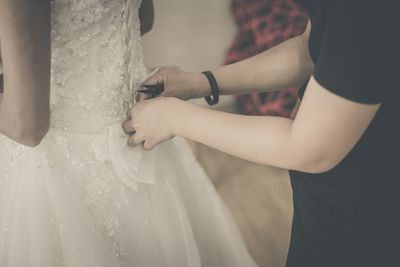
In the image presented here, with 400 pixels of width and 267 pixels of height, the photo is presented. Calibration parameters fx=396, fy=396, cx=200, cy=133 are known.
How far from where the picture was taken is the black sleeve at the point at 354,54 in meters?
0.43

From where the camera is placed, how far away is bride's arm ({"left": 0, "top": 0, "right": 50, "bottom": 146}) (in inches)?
20.7

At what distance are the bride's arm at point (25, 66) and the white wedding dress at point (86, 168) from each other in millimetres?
89

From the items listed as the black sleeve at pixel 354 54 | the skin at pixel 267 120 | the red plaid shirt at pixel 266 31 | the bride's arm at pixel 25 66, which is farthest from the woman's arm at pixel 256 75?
the red plaid shirt at pixel 266 31

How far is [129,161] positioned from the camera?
0.80 m

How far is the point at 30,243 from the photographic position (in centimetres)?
75

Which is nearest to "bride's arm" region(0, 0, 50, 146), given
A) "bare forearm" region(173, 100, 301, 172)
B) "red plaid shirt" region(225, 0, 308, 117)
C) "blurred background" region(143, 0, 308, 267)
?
"bare forearm" region(173, 100, 301, 172)

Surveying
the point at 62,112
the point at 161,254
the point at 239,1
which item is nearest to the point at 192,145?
the point at 239,1

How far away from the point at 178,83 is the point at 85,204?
0.31 meters

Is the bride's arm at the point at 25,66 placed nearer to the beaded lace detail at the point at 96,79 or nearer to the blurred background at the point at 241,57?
the beaded lace detail at the point at 96,79

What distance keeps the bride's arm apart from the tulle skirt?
0.40 feet

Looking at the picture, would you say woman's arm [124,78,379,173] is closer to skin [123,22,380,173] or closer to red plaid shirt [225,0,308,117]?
skin [123,22,380,173]

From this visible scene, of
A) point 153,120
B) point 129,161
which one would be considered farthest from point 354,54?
point 129,161

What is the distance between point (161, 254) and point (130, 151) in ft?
0.89

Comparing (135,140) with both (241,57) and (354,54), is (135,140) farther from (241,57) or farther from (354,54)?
(241,57)
